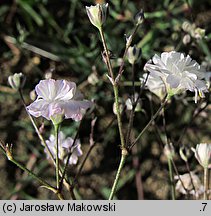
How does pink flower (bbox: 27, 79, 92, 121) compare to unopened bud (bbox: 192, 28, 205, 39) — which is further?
unopened bud (bbox: 192, 28, 205, 39)

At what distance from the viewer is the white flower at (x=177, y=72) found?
0.78 m

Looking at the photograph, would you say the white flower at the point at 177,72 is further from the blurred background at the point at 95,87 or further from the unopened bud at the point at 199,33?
the blurred background at the point at 95,87

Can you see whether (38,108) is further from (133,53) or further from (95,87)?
(95,87)

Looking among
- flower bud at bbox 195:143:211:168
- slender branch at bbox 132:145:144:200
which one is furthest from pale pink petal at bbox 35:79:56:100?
slender branch at bbox 132:145:144:200

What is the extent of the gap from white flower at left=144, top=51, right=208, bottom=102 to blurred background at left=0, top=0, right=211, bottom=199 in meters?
0.44

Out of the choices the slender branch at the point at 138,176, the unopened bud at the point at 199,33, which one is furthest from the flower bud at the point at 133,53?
the slender branch at the point at 138,176

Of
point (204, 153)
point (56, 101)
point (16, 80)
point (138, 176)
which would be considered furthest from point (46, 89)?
Answer: point (138, 176)

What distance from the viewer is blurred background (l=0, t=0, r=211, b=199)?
4.32 feet

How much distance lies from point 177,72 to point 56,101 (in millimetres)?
218

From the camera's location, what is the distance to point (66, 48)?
4.80ft

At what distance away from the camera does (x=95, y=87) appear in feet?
4.65

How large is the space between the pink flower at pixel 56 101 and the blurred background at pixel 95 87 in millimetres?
467
